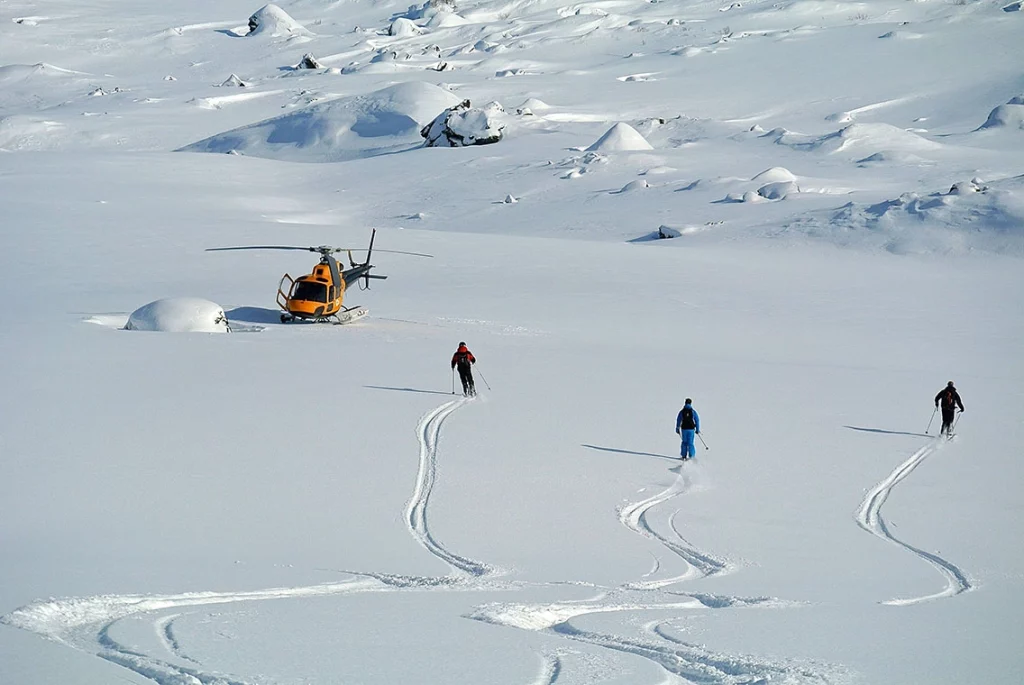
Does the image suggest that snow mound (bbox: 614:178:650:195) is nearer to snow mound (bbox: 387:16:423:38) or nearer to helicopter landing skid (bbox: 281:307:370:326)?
helicopter landing skid (bbox: 281:307:370:326)

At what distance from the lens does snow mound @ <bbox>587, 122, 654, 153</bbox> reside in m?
49.4

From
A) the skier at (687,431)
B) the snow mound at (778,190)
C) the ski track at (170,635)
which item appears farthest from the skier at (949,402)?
the snow mound at (778,190)

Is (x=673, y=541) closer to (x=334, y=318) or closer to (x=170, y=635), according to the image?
(x=170, y=635)

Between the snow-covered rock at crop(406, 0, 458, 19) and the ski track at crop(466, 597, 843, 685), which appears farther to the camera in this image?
the snow-covered rock at crop(406, 0, 458, 19)

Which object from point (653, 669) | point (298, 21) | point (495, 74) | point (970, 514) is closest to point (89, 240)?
point (970, 514)

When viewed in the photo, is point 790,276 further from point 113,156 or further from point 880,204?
point 113,156

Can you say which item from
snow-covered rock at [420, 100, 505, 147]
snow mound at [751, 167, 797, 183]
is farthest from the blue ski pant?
snow-covered rock at [420, 100, 505, 147]

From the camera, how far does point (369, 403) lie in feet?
57.7

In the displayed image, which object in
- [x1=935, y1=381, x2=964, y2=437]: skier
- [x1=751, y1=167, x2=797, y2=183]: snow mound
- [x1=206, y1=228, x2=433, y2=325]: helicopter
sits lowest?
[x1=935, y1=381, x2=964, y2=437]: skier

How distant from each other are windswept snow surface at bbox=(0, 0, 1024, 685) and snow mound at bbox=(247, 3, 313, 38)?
39.5m

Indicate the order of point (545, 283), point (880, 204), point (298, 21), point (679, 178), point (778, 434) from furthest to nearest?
point (298, 21), point (679, 178), point (880, 204), point (545, 283), point (778, 434)

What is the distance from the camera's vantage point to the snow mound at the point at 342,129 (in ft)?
192

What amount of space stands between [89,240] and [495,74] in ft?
151

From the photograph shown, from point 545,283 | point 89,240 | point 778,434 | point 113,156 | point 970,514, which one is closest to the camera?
point 970,514
